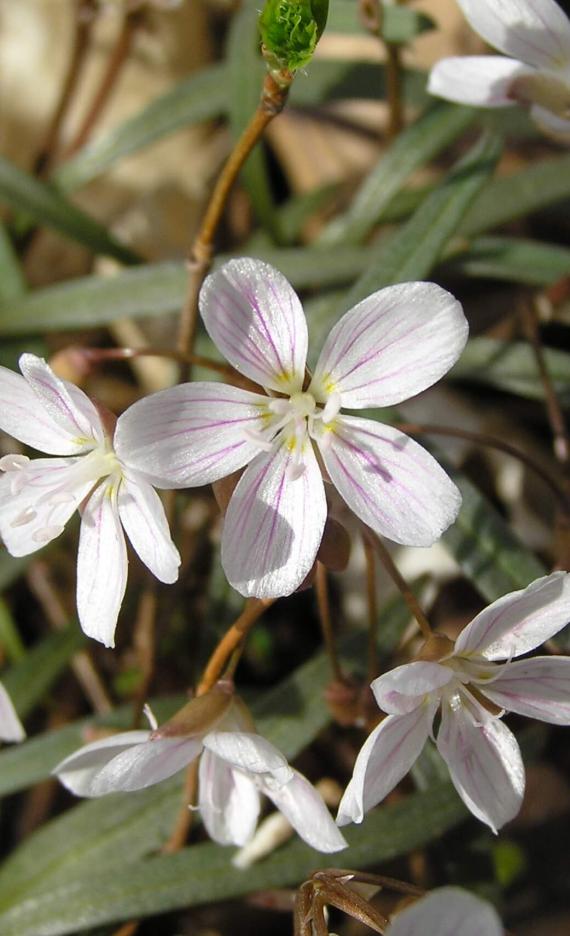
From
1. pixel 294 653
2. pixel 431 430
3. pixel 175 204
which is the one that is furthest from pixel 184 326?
pixel 175 204

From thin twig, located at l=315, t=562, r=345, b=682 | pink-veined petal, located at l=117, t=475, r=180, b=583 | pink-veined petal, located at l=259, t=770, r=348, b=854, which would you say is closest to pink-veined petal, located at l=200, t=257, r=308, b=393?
pink-veined petal, located at l=117, t=475, r=180, b=583

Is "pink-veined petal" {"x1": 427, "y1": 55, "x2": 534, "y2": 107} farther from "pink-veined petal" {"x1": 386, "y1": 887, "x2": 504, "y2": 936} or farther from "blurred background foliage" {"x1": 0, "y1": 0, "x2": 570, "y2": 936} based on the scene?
"pink-veined petal" {"x1": 386, "y1": 887, "x2": 504, "y2": 936}

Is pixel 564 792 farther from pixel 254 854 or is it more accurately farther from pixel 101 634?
pixel 101 634

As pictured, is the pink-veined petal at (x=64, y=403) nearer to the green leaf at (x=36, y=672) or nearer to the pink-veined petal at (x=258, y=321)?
the pink-veined petal at (x=258, y=321)

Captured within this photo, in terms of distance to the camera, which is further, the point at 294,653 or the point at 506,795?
the point at 294,653

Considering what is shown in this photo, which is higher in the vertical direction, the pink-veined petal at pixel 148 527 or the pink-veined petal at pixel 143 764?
the pink-veined petal at pixel 148 527

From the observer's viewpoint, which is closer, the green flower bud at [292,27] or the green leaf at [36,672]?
the green flower bud at [292,27]

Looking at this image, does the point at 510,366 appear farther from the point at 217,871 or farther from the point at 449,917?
the point at 449,917

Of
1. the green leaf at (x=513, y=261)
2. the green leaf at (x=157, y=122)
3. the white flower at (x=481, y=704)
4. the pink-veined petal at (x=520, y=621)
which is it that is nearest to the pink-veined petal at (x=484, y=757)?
the white flower at (x=481, y=704)
